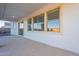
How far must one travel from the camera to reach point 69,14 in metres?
6.55

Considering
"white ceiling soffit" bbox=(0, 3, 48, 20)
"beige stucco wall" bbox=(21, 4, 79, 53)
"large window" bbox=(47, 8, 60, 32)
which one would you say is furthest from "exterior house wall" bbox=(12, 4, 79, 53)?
"white ceiling soffit" bbox=(0, 3, 48, 20)

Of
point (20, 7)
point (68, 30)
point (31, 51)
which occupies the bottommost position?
point (31, 51)

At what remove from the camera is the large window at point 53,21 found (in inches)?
314

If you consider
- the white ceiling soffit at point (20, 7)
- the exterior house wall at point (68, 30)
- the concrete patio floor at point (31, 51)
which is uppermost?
the white ceiling soffit at point (20, 7)

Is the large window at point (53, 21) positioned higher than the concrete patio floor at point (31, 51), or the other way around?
the large window at point (53, 21)

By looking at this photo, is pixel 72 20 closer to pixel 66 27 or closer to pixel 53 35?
pixel 66 27

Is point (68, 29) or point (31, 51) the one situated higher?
point (68, 29)

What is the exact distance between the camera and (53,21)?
855 centimetres

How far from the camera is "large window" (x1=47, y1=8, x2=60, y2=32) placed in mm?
7988

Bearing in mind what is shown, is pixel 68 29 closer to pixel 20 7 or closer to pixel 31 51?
pixel 31 51

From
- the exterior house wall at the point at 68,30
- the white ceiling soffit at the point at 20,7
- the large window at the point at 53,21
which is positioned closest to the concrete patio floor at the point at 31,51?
the exterior house wall at the point at 68,30

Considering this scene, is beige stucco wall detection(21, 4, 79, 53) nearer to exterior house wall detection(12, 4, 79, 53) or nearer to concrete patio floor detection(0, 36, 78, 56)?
exterior house wall detection(12, 4, 79, 53)

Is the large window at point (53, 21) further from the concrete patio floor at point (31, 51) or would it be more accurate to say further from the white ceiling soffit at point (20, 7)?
the concrete patio floor at point (31, 51)

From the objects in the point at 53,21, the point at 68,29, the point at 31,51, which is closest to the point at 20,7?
the point at 53,21
